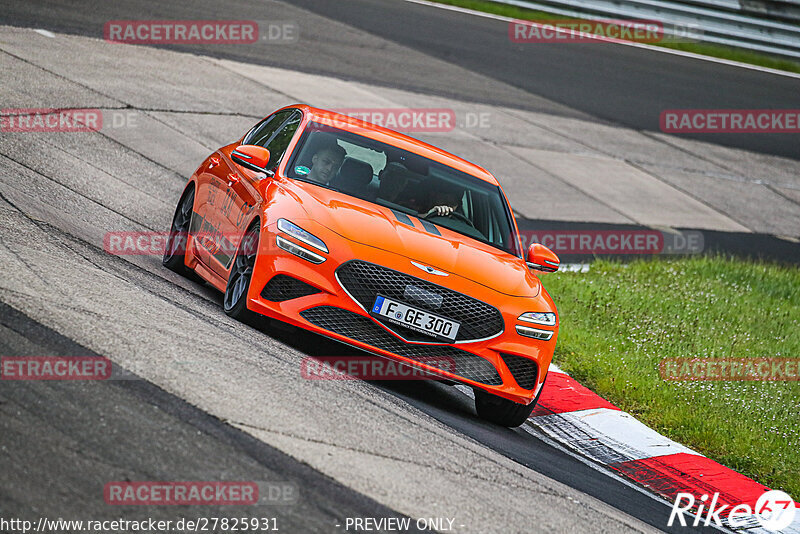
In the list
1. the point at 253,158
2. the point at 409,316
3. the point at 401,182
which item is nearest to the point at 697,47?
the point at 401,182

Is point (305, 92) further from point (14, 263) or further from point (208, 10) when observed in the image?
point (14, 263)

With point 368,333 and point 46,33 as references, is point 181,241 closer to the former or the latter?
point 368,333

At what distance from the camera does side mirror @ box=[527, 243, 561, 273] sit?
7746 millimetres

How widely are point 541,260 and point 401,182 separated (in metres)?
1.21

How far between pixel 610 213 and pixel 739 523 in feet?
32.6

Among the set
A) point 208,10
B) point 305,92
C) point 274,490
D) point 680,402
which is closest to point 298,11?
point 208,10

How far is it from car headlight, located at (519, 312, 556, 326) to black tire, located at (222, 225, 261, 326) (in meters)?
1.74

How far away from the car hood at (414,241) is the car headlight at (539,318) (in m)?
0.16

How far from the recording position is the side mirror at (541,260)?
25.4 ft

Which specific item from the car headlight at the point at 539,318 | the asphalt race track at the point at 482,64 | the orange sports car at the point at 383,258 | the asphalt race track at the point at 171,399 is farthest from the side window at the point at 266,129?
the asphalt race track at the point at 482,64

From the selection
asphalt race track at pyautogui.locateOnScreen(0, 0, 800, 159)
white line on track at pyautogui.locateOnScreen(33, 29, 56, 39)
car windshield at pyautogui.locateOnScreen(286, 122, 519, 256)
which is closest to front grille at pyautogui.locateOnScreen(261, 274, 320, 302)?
car windshield at pyautogui.locateOnScreen(286, 122, 519, 256)

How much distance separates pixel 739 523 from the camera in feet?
20.7

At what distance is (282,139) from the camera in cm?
805

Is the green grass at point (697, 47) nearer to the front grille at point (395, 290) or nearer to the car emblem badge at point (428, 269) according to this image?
the car emblem badge at point (428, 269)
